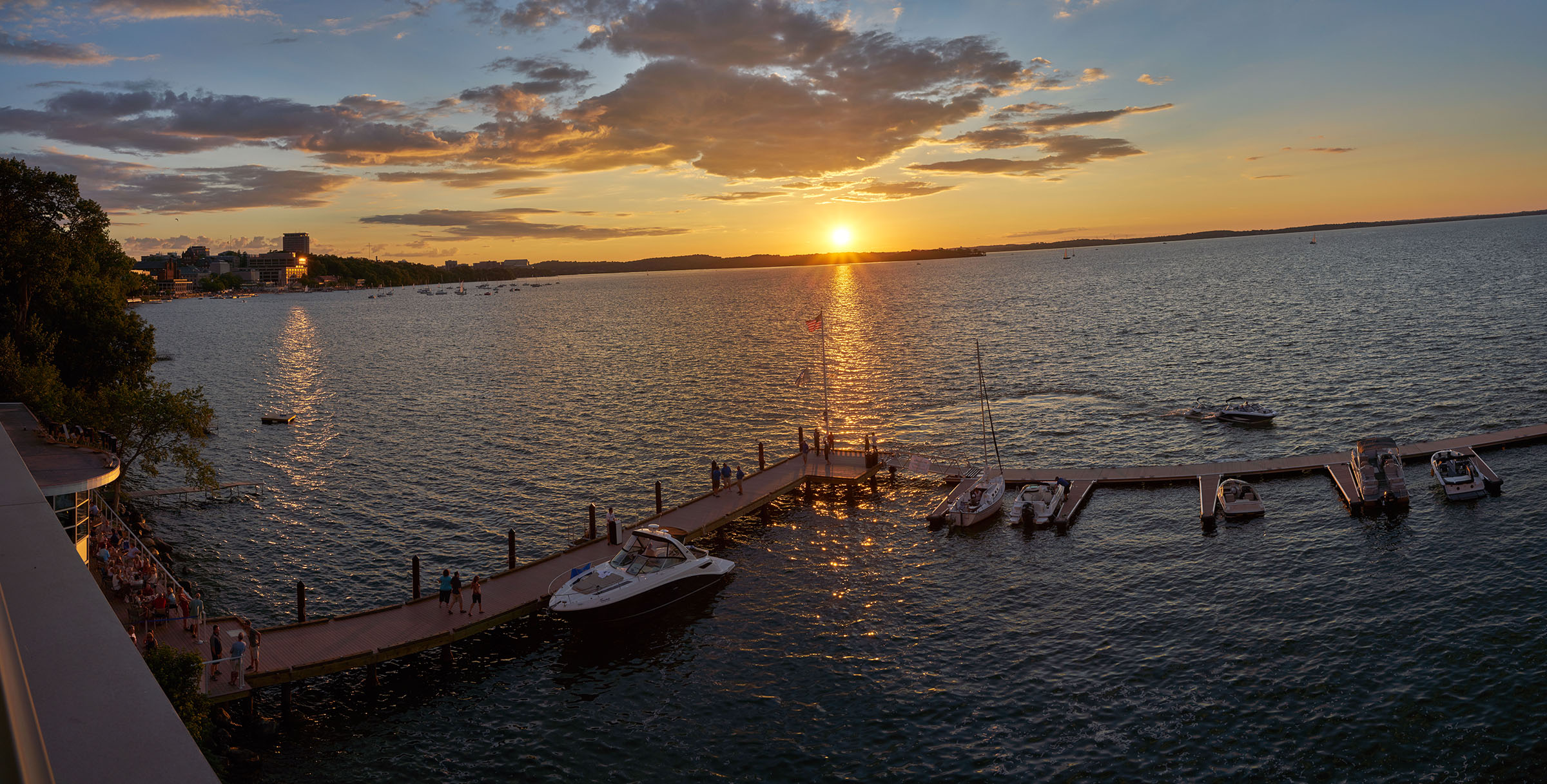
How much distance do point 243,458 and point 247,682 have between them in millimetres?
41280

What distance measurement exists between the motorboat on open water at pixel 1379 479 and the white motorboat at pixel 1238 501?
4.26m

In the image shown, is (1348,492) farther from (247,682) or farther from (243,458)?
(243,458)

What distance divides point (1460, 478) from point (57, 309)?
85203mm

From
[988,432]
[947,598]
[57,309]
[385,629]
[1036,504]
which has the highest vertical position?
[57,309]

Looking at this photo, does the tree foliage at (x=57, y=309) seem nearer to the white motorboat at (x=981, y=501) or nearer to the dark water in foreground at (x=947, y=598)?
the dark water in foreground at (x=947, y=598)

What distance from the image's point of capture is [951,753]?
23797mm

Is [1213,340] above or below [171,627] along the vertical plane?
above

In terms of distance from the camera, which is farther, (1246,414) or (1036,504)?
(1246,414)

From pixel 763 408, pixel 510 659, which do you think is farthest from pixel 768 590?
pixel 763 408

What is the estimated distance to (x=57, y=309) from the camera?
59.7 m

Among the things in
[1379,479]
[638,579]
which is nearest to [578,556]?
[638,579]

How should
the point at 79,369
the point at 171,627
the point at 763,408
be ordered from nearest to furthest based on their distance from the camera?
1. the point at 171,627
2. the point at 79,369
3. the point at 763,408

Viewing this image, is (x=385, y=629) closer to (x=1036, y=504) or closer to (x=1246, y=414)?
(x=1036, y=504)

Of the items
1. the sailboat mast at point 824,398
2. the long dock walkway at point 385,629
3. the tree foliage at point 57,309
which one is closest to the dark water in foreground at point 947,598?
the long dock walkway at point 385,629
